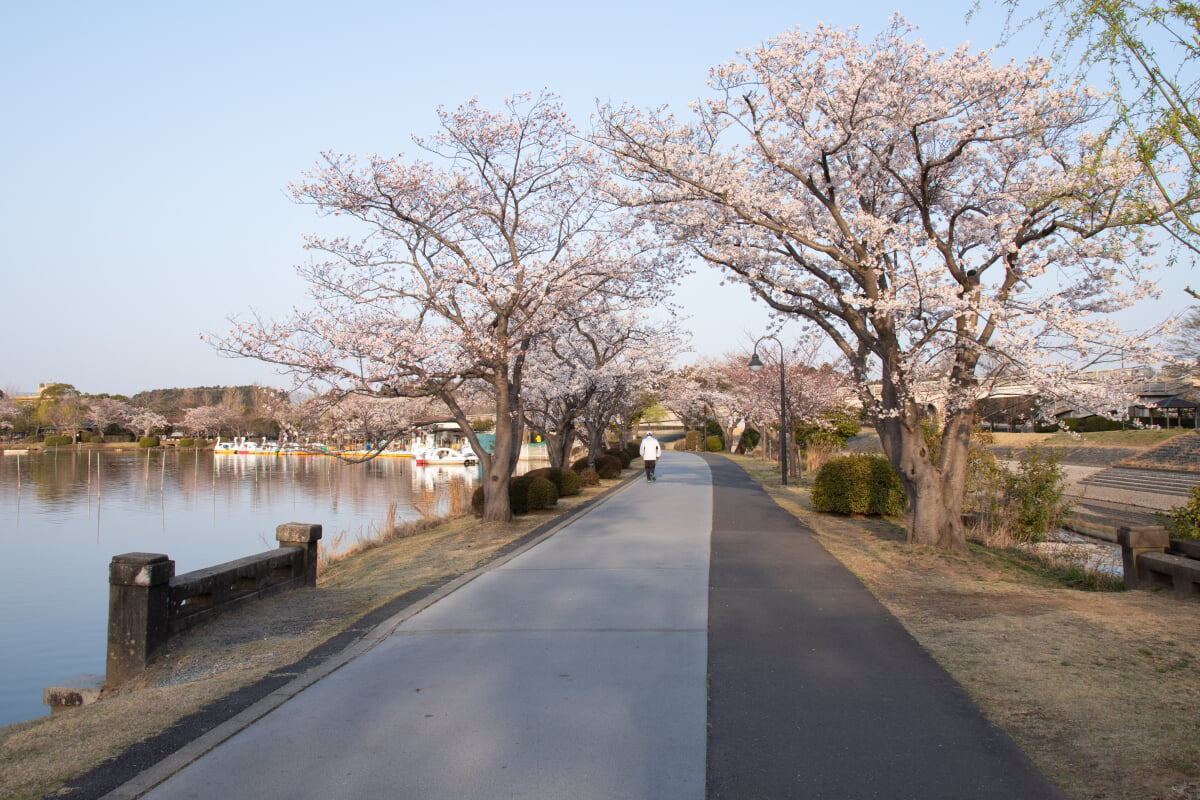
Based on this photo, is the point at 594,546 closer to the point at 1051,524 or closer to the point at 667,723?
the point at 667,723

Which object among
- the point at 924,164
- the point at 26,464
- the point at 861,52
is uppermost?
the point at 861,52

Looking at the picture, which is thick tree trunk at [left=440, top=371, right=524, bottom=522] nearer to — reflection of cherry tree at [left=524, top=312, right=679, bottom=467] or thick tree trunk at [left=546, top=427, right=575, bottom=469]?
reflection of cherry tree at [left=524, top=312, right=679, bottom=467]

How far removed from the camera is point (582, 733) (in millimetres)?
4754

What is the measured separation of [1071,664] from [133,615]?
7.53 meters

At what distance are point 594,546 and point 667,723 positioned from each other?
727 centimetres

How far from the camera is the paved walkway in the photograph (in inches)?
161

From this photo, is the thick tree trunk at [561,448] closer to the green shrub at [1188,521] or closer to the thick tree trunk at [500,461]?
the thick tree trunk at [500,461]

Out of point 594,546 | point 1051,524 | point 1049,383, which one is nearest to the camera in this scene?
point 1049,383

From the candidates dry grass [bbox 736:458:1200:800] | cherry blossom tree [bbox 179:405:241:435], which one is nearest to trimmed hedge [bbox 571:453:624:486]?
dry grass [bbox 736:458:1200:800]

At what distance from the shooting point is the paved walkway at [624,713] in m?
4.09

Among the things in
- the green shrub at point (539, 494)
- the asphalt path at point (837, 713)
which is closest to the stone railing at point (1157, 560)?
the asphalt path at point (837, 713)

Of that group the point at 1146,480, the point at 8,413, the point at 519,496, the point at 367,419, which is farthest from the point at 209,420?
the point at 1146,480

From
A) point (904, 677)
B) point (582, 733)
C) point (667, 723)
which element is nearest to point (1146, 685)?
point (904, 677)

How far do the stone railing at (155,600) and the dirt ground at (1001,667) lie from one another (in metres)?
0.18
